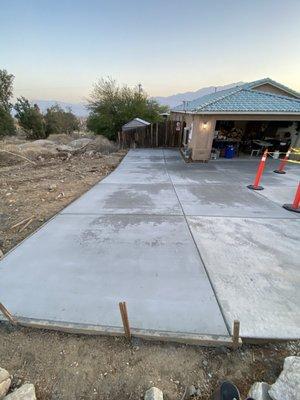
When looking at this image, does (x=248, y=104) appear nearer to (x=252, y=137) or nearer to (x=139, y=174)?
(x=252, y=137)

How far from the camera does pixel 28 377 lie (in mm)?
2049

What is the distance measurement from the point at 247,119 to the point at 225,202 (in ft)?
21.2

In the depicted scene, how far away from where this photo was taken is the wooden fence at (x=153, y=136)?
1508cm

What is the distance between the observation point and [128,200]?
20.0ft

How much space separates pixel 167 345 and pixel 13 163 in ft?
39.4

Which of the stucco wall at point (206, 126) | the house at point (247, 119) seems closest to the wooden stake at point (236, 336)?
the house at point (247, 119)

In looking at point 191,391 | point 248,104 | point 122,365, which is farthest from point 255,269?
point 248,104

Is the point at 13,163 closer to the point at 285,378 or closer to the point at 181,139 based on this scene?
the point at 181,139

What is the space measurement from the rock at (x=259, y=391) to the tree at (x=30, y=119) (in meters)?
29.6

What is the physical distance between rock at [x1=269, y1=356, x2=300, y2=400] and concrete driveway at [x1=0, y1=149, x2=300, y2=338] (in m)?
0.39

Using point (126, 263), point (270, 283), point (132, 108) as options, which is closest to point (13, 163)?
point (132, 108)

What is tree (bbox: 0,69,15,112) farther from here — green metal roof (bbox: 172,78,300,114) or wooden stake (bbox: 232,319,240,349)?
wooden stake (bbox: 232,319,240,349)

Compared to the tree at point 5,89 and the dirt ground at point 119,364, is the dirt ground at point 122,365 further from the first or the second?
the tree at point 5,89

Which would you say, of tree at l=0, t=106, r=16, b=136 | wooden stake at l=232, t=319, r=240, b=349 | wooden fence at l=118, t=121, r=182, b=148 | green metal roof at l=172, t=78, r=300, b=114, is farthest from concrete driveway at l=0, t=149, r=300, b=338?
tree at l=0, t=106, r=16, b=136
